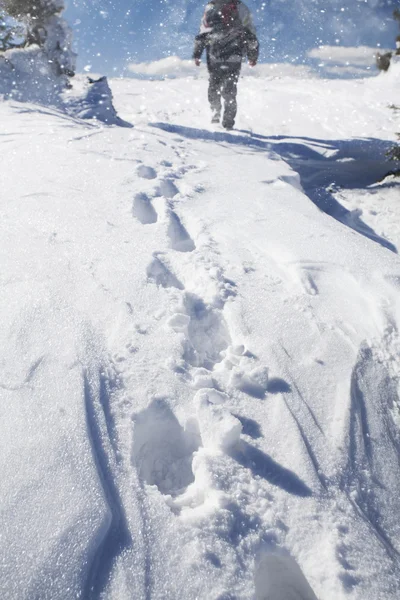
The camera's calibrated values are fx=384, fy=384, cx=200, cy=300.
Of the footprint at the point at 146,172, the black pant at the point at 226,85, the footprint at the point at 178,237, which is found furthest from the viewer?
the black pant at the point at 226,85

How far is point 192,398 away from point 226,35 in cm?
659

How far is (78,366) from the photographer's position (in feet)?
5.40

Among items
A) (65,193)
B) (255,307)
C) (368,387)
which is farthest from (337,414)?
(65,193)

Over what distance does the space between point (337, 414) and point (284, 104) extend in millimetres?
10555

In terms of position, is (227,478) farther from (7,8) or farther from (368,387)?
(7,8)

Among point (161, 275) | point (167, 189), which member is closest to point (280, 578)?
point (161, 275)

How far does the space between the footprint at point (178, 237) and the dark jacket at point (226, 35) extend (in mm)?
4721

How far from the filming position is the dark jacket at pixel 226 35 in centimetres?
604

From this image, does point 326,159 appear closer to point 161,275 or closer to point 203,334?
point 161,275

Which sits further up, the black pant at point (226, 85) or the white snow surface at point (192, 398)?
the black pant at point (226, 85)

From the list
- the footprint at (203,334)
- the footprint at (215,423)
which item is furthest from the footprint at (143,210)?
the footprint at (215,423)

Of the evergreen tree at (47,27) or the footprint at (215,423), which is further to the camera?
the evergreen tree at (47,27)

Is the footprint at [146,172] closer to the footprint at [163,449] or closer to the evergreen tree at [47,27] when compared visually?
the footprint at [163,449]

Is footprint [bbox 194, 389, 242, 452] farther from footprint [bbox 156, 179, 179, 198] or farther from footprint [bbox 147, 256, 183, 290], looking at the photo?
footprint [bbox 156, 179, 179, 198]
